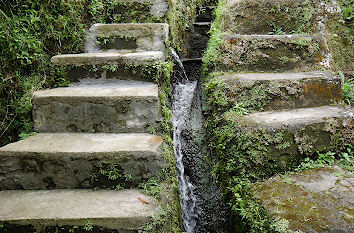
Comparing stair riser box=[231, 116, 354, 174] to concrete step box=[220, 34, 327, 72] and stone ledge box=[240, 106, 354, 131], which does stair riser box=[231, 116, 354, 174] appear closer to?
stone ledge box=[240, 106, 354, 131]

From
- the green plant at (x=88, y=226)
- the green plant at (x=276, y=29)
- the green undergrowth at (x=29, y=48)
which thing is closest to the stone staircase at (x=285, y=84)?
the green plant at (x=276, y=29)

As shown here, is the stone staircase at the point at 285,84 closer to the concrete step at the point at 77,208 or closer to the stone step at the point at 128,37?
the stone step at the point at 128,37

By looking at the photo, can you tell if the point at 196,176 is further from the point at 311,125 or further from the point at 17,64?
the point at 17,64

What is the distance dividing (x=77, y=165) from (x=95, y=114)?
573 mm

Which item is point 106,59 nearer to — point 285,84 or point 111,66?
point 111,66

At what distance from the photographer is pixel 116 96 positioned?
2.36 m

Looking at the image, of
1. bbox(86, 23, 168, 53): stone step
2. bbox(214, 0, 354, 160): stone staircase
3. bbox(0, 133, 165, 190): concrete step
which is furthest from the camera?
bbox(86, 23, 168, 53): stone step

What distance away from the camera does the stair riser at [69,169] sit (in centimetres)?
202

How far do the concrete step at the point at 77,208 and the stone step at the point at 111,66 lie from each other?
138cm

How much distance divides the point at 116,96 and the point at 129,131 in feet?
1.25

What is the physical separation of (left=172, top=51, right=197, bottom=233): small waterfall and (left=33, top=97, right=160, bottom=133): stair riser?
1.97 ft

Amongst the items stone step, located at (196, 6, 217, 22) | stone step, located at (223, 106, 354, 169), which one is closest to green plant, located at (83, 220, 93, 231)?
stone step, located at (223, 106, 354, 169)

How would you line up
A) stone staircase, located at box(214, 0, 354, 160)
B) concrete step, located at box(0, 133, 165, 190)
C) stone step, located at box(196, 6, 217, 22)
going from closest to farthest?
concrete step, located at box(0, 133, 165, 190), stone staircase, located at box(214, 0, 354, 160), stone step, located at box(196, 6, 217, 22)

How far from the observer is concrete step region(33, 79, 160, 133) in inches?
92.8
